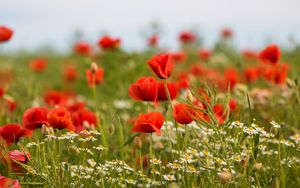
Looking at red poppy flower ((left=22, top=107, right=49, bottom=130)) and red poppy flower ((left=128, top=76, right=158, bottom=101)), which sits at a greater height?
red poppy flower ((left=128, top=76, right=158, bottom=101))

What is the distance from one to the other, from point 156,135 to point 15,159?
123cm

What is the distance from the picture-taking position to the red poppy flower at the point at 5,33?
12.0 ft

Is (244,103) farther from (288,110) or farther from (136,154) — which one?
(136,154)

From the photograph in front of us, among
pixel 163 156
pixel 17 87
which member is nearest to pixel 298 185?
pixel 163 156

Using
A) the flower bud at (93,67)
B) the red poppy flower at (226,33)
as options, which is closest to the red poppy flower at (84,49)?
the red poppy flower at (226,33)

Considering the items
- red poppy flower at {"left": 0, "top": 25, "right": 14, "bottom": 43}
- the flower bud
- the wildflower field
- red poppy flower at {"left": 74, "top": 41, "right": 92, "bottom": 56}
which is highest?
red poppy flower at {"left": 0, "top": 25, "right": 14, "bottom": 43}

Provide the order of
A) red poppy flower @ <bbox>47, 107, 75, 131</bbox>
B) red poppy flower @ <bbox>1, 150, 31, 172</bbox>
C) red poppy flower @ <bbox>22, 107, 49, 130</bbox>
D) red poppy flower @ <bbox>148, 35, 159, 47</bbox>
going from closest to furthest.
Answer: red poppy flower @ <bbox>1, 150, 31, 172</bbox>, red poppy flower @ <bbox>47, 107, 75, 131</bbox>, red poppy flower @ <bbox>22, 107, 49, 130</bbox>, red poppy flower @ <bbox>148, 35, 159, 47</bbox>

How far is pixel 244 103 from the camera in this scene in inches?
142

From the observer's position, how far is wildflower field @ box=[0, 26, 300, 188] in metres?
2.33

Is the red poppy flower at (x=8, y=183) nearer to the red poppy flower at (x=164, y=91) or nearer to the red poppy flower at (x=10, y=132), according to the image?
the red poppy flower at (x=10, y=132)

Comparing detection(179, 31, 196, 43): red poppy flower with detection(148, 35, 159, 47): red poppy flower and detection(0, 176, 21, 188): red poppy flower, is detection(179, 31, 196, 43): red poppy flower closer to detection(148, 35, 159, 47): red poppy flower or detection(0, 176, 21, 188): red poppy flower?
detection(148, 35, 159, 47): red poppy flower

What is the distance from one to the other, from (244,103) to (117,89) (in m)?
2.02

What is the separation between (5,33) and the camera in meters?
3.65

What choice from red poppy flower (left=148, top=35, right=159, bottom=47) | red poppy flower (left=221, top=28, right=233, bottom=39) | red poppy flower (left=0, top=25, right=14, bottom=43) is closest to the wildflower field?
red poppy flower (left=0, top=25, right=14, bottom=43)
